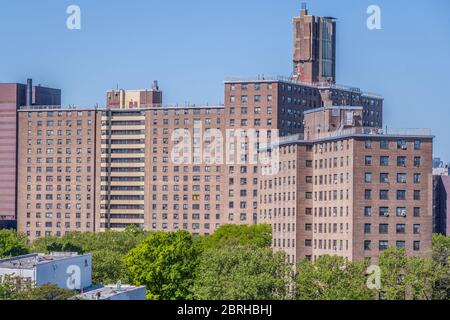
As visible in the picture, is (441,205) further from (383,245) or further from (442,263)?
(442,263)

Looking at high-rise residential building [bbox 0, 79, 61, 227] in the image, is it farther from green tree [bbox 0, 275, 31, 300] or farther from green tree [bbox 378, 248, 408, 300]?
green tree [bbox 0, 275, 31, 300]

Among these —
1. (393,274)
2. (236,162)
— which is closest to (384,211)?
(393,274)

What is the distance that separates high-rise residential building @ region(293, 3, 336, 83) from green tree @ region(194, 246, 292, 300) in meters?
54.9

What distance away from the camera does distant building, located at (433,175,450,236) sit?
113938 mm

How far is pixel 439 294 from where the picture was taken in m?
60.7

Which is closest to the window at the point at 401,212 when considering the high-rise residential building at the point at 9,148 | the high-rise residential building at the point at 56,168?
the high-rise residential building at the point at 56,168

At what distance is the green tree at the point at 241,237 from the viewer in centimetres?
9694

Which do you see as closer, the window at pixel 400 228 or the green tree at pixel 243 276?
the green tree at pixel 243 276

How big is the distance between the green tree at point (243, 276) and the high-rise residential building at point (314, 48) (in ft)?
A: 180

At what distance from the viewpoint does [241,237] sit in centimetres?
10075
